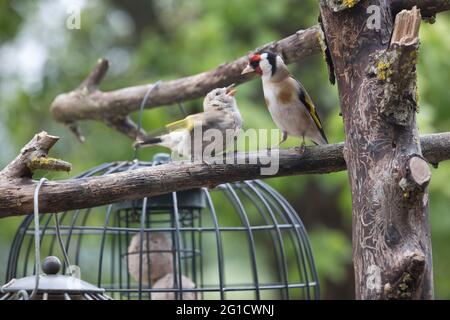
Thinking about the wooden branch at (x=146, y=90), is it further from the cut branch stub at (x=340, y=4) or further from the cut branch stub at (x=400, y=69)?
the cut branch stub at (x=400, y=69)

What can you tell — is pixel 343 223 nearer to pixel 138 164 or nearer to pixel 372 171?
pixel 138 164

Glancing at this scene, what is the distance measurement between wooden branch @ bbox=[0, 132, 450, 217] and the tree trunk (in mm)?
378

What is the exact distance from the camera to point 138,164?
11.5 ft

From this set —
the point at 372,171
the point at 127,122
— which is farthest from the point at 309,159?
the point at 127,122

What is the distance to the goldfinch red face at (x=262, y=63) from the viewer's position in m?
3.43

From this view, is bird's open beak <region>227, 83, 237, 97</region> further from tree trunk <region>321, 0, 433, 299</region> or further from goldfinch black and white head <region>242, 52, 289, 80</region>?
tree trunk <region>321, 0, 433, 299</region>

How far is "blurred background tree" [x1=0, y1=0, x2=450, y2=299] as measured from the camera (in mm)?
5953

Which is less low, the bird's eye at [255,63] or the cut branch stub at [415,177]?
the bird's eye at [255,63]

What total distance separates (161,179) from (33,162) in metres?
0.46

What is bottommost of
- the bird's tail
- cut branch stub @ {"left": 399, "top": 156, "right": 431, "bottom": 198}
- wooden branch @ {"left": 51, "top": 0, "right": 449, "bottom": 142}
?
cut branch stub @ {"left": 399, "top": 156, "right": 431, "bottom": 198}

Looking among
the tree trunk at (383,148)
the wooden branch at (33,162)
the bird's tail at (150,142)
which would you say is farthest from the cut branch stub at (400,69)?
the bird's tail at (150,142)

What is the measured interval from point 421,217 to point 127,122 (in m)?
2.60

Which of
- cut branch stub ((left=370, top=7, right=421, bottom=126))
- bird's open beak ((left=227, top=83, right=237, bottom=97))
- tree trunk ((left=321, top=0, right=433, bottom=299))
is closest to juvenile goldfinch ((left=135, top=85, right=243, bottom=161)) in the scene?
bird's open beak ((left=227, top=83, right=237, bottom=97))

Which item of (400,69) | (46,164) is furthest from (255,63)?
(400,69)
